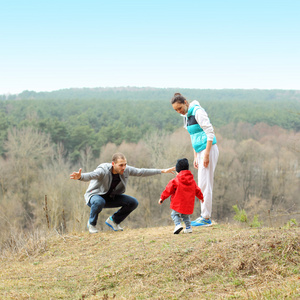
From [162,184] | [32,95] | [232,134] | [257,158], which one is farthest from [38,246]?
[32,95]

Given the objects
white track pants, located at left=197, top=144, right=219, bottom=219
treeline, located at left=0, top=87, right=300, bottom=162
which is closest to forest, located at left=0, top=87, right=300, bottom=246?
treeline, located at left=0, top=87, right=300, bottom=162

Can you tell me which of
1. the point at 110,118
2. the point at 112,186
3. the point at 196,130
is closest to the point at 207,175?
the point at 196,130

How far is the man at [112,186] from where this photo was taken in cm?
605

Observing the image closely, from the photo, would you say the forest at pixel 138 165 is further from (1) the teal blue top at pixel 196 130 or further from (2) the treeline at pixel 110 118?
(1) the teal blue top at pixel 196 130

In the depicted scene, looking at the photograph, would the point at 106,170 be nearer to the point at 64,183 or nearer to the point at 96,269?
the point at 96,269

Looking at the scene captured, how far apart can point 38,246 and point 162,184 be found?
30.9 meters

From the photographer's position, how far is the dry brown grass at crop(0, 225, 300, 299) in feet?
11.7

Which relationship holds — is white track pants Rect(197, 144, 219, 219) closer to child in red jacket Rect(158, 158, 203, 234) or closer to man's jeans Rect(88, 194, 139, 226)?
child in red jacket Rect(158, 158, 203, 234)

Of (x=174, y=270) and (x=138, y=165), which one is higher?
(x=174, y=270)

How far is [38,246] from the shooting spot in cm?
608

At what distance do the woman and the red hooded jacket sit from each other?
17.5 inches

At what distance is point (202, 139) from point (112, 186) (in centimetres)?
178

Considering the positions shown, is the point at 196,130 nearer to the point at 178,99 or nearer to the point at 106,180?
the point at 178,99

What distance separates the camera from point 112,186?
20.9ft
